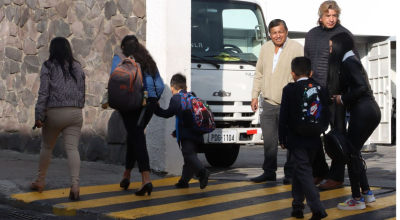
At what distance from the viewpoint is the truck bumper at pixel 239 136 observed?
994cm

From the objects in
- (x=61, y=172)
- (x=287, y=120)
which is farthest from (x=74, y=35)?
(x=287, y=120)

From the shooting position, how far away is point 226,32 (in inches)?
423

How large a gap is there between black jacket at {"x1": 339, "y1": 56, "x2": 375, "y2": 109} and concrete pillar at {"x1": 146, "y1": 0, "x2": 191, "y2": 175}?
303 centimetres

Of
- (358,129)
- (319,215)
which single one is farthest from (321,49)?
(319,215)

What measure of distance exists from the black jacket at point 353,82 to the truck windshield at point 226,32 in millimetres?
4199

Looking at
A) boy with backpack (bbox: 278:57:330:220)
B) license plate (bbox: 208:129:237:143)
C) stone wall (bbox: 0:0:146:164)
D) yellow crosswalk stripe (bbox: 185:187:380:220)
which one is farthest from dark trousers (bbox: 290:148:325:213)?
license plate (bbox: 208:129:237:143)

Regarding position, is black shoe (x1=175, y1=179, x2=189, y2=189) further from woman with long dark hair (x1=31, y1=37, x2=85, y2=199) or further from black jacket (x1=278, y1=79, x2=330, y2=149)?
black jacket (x1=278, y1=79, x2=330, y2=149)

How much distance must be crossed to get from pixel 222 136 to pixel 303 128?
435cm

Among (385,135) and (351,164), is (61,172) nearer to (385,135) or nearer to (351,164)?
(351,164)

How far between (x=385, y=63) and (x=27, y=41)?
9.74 meters

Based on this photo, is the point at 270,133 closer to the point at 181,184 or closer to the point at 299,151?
the point at 181,184

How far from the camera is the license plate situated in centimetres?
995

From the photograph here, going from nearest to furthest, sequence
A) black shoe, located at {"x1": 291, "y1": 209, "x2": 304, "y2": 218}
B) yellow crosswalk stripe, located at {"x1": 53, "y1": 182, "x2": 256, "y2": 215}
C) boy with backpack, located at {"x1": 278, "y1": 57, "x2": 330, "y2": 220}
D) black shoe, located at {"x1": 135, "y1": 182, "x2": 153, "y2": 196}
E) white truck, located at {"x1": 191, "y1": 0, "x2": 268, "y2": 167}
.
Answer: boy with backpack, located at {"x1": 278, "y1": 57, "x2": 330, "y2": 220} → black shoe, located at {"x1": 291, "y1": 209, "x2": 304, "y2": 218} → yellow crosswalk stripe, located at {"x1": 53, "y1": 182, "x2": 256, "y2": 215} → black shoe, located at {"x1": 135, "y1": 182, "x2": 153, "y2": 196} → white truck, located at {"x1": 191, "y1": 0, "x2": 268, "y2": 167}

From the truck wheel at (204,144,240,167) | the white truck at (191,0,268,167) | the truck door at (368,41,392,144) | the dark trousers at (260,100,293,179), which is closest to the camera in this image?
the dark trousers at (260,100,293,179)
